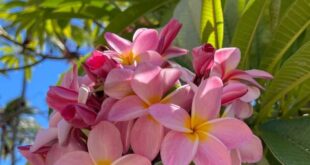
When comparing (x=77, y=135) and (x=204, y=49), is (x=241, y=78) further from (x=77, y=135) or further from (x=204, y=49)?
(x=77, y=135)

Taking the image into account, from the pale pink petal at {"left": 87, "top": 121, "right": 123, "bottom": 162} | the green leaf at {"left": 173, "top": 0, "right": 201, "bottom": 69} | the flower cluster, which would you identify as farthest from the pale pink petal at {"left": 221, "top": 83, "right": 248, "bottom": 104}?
the green leaf at {"left": 173, "top": 0, "right": 201, "bottom": 69}

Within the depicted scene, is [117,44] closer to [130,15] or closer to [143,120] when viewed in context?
[143,120]

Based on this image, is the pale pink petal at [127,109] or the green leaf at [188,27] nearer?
the pale pink petal at [127,109]

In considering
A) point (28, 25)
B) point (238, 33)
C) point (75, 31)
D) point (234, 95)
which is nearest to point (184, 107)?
point (234, 95)

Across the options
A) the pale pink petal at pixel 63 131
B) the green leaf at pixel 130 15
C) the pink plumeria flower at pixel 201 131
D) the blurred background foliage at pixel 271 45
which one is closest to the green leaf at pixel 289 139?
the blurred background foliage at pixel 271 45

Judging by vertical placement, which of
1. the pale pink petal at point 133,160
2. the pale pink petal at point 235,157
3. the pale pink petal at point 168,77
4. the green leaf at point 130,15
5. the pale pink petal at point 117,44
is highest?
the pale pink petal at point 168,77

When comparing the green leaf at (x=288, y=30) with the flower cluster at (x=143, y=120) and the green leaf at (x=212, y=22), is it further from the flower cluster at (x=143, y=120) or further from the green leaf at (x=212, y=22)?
the flower cluster at (x=143, y=120)

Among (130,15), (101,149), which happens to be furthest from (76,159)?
(130,15)

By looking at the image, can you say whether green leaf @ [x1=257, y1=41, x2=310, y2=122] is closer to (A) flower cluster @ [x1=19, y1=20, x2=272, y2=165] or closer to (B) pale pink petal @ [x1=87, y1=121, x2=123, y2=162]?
(A) flower cluster @ [x1=19, y1=20, x2=272, y2=165]
